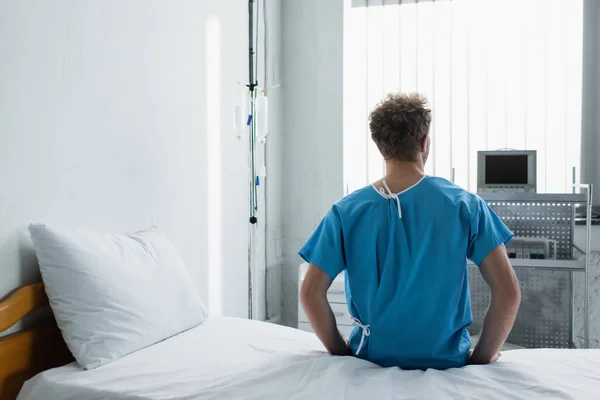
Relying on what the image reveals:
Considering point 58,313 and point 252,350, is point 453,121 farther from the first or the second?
point 58,313

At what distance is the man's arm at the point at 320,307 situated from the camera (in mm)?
1451

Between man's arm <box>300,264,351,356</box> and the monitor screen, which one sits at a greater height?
the monitor screen

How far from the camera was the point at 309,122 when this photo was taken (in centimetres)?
371

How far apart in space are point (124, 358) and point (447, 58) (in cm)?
285

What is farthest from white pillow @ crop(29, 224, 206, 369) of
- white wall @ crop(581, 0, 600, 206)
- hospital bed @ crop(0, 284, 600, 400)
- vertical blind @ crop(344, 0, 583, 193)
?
white wall @ crop(581, 0, 600, 206)

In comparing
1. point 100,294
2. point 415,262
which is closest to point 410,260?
point 415,262

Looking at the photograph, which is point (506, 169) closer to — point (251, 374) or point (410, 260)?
point (410, 260)

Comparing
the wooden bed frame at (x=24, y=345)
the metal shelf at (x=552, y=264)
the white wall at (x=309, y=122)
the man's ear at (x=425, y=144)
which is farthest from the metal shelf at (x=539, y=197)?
the wooden bed frame at (x=24, y=345)

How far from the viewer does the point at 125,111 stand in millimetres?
1952

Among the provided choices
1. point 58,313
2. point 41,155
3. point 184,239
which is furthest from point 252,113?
point 58,313

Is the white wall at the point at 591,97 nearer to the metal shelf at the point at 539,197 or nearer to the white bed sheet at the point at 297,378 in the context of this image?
the metal shelf at the point at 539,197

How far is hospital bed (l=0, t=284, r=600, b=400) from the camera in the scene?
1181 mm

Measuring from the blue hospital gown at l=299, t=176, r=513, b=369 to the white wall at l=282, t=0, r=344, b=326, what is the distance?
2222mm

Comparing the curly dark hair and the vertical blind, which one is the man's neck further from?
the vertical blind
